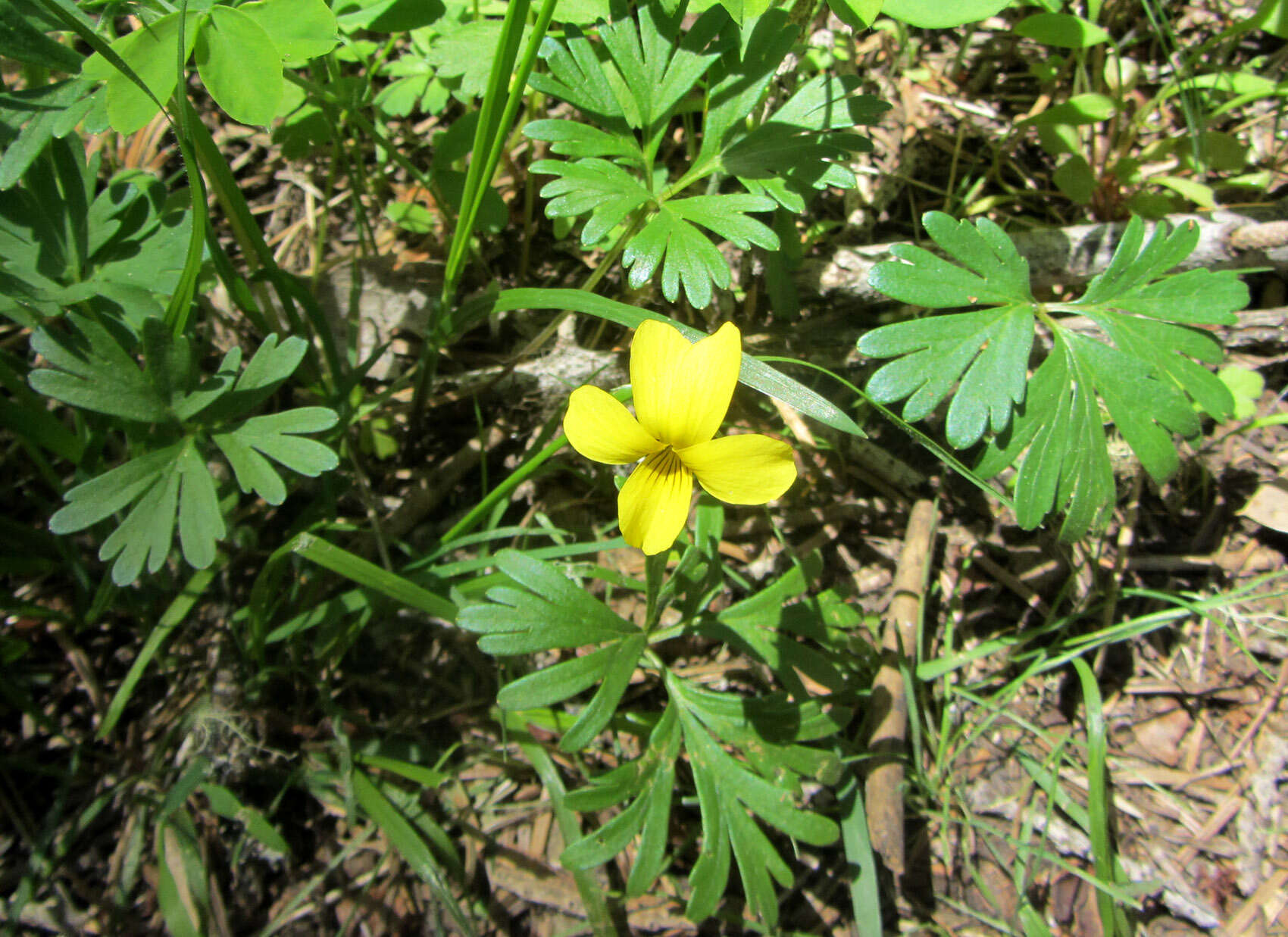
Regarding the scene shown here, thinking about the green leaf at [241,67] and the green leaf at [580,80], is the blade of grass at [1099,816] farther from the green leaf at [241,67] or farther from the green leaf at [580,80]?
the green leaf at [241,67]

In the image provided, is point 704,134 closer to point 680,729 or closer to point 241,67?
point 241,67

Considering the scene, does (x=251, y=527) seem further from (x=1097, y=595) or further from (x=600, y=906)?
(x=1097, y=595)

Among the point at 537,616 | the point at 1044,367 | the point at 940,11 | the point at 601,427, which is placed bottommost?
the point at 537,616

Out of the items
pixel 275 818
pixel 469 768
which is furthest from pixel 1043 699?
pixel 275 818

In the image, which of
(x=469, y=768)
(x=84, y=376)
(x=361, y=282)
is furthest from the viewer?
(x=361, y=282)

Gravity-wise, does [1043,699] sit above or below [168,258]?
below

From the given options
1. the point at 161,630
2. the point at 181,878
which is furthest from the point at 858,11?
the point at 181,878

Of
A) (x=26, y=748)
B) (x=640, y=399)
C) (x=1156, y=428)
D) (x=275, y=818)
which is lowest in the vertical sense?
(x=275, y=818)

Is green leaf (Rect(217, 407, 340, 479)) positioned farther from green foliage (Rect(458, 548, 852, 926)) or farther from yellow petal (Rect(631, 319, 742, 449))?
yellow petal (Rect(631, 319, 742, 449))
